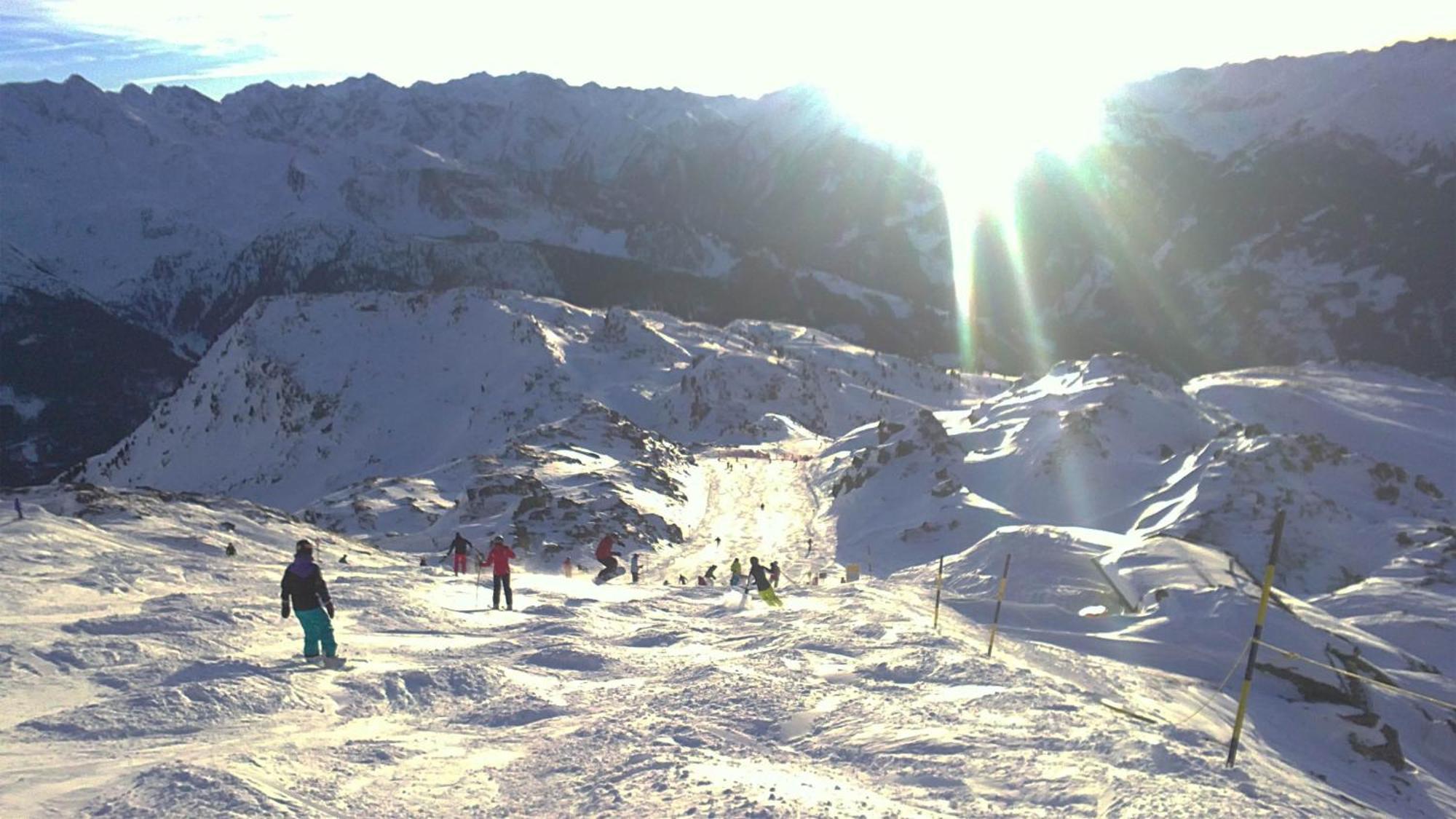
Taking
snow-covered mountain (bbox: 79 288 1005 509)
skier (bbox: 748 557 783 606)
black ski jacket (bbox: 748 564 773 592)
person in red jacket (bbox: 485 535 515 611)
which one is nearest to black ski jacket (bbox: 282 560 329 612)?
person in red jacket (bbox: 485 535 515 611)

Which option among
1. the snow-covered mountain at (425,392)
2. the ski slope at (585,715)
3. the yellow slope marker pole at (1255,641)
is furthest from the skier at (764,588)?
the snow-covered mountain at (425,392)

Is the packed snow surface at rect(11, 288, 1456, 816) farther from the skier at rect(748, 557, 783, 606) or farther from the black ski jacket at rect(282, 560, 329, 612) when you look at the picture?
the black ski jacket at rect(282, 560, 329, 612)

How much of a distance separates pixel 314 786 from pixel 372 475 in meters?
81.5

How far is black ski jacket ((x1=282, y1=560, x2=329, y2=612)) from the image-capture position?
12.6 metres

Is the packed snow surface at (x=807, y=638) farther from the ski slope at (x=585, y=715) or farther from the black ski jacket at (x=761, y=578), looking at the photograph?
the black ski jacket at (x=761, y=578)

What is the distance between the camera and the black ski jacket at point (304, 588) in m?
12.6

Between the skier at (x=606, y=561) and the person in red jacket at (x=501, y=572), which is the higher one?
the person in red jacket at (x=501, y=572)

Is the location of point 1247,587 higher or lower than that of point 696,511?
higher

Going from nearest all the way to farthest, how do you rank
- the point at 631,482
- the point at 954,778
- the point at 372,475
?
the point at 954,778, the point at 631,482, the point at 372,475

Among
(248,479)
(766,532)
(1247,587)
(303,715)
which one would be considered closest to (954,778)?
(303,715)

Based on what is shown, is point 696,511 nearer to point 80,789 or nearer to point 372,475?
point 372,475

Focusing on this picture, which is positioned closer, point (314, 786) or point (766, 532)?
point (314, 786)

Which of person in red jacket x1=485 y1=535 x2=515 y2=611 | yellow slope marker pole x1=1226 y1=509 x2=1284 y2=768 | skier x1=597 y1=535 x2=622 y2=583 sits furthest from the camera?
skier x1=597 y1=535 x2=622 y2=583

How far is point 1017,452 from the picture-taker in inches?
2074
